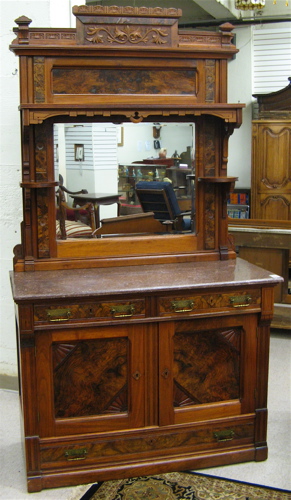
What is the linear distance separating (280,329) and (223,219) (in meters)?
2.27

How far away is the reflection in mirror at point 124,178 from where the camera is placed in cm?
331

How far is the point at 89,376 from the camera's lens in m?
2.98

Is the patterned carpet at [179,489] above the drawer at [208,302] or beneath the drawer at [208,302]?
beneath

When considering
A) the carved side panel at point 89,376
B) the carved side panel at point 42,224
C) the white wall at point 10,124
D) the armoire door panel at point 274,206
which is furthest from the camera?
the armoire door panel at point 274,206

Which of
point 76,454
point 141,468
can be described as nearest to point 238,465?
point 141,468

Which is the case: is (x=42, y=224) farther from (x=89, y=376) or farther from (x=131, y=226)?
(x=89, y=376)

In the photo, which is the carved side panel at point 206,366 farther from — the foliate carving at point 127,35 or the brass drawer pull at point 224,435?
the foliate carving at point 127,35

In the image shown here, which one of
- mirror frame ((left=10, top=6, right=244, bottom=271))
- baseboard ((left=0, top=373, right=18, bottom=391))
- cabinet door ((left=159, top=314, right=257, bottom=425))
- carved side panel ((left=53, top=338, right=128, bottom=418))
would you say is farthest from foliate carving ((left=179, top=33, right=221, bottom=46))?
baseboard ((left=0, top=373, right=18, bottom=391))

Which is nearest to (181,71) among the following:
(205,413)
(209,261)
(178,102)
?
(178,102)

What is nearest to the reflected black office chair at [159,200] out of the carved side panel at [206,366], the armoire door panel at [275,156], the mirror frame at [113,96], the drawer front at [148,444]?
the mirror frame at [113,96]

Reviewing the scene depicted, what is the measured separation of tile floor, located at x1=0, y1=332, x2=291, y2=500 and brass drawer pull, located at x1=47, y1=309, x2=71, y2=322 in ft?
2.85

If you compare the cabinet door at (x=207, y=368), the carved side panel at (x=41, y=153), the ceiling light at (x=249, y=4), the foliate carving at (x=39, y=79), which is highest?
the ceiling light at (x=249, y=4)

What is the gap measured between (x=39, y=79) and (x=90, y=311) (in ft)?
4.12

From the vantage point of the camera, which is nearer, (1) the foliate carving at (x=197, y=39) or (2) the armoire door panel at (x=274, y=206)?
(1) the foliate carving at (x=197, y=39)
